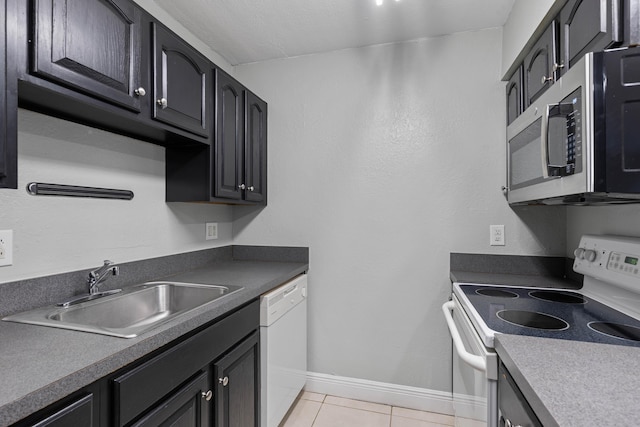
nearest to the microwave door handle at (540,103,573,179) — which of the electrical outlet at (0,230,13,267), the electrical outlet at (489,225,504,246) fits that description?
the electrical outlet at (489,225,504,246)

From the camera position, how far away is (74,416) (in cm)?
71

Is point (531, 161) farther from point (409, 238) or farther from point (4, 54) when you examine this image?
point (4, 54)

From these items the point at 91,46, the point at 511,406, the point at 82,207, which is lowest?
the point at 511,406

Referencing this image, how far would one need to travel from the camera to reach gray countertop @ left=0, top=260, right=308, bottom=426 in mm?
624

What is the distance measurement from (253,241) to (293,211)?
1.29 feet

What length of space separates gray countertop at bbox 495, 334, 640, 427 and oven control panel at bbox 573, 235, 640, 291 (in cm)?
44

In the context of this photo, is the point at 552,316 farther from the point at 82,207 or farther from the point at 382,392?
the point at 82,207

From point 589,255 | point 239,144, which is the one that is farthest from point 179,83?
point 589,255

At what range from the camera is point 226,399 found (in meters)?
1.29

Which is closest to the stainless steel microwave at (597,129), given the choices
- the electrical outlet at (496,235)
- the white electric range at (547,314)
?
the white electric range at (547,314)

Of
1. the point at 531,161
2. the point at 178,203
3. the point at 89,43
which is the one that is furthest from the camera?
the point at 178,203

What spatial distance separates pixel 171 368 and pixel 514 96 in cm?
207

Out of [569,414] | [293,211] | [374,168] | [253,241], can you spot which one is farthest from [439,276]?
[569,414]

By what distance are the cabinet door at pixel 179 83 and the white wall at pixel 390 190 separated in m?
0.78
